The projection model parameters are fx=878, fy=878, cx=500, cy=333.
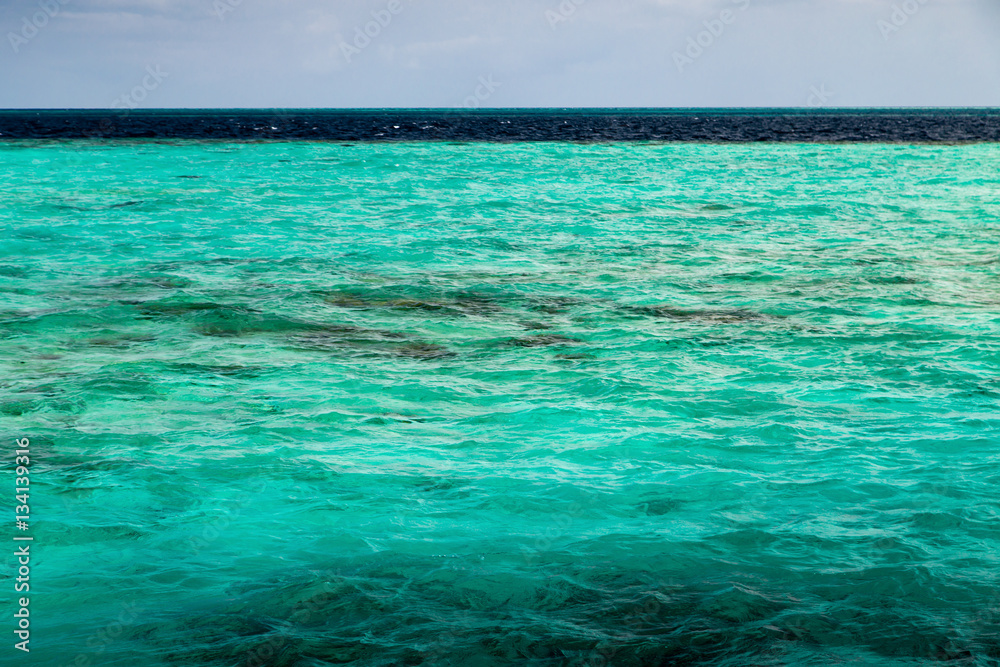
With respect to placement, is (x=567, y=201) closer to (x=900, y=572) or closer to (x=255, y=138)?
(x=900, y=572)

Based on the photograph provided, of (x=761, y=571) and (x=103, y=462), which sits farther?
(x=103, y=462)

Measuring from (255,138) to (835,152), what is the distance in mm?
38196

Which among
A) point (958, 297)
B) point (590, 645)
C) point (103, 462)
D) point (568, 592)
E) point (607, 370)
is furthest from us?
point (958, 297)

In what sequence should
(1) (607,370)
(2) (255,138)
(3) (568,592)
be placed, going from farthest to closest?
(2) (255,138) < (1) (607,370) < (3) (568,592)

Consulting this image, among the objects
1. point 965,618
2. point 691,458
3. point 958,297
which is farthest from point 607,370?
point 958,297

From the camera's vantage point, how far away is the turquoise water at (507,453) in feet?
16.1

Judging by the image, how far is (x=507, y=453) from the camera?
7.52m

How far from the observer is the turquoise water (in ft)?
16.1

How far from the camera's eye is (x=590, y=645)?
15.3 feet

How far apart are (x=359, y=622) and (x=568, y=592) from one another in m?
1.24

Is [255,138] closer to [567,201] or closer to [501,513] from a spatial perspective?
[567,201]

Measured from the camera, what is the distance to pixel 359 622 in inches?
193

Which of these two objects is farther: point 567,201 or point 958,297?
point 567,201

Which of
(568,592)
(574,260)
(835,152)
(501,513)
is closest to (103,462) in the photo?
(501,513)
